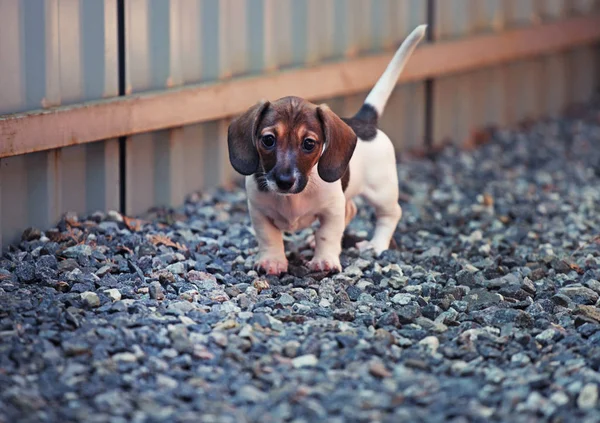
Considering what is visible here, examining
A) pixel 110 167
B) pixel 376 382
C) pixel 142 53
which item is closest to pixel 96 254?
pixel 110 167

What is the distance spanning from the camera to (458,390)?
13.1ft

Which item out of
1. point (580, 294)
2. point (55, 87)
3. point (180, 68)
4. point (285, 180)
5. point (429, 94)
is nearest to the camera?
point (285, 180)

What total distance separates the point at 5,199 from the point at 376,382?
236 centimetres

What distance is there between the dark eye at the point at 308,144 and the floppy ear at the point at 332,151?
0.09 meters

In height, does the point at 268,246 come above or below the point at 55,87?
below

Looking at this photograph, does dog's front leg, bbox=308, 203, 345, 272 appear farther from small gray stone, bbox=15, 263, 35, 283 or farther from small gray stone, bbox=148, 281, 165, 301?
small gray stone, bbox=15, 263, 35, 283

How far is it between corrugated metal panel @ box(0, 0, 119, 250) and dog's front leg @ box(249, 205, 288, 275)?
3.86 feet

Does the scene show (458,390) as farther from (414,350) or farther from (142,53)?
(142,53)

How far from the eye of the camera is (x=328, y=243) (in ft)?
17.7

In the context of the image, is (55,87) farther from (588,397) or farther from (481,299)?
(588,397)

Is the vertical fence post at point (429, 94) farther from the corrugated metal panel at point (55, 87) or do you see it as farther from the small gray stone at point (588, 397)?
the small gray stone at point (588, 397)

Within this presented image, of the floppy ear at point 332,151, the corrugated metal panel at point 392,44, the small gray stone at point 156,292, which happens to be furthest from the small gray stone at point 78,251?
the corrugated metal panel at point 392,44

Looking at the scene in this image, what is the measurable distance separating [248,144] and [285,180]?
29 centimetres

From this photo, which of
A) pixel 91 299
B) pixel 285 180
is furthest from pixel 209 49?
pixel 91 299
